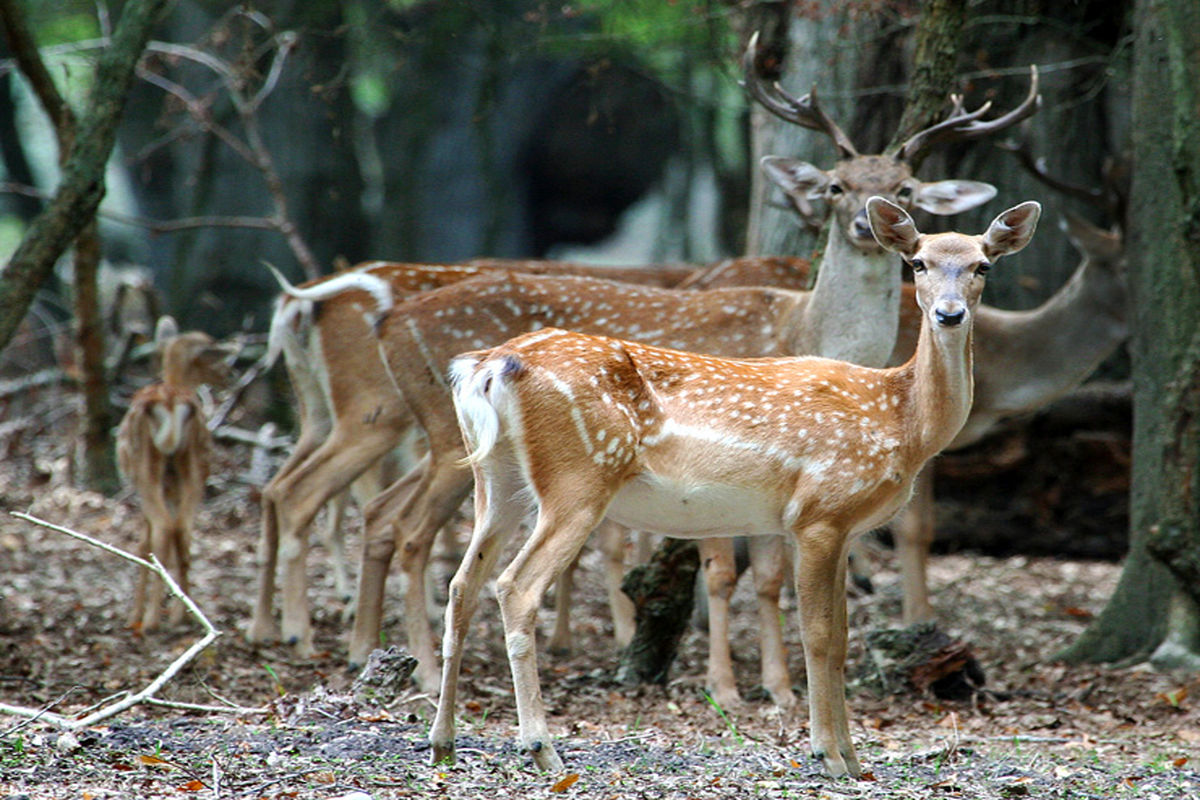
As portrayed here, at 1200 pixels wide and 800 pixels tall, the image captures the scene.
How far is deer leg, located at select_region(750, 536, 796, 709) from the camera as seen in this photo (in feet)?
19.3

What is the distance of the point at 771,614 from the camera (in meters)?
6.05

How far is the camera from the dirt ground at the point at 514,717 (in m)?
4.10

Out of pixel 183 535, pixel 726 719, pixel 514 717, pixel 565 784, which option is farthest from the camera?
pixel 183 535

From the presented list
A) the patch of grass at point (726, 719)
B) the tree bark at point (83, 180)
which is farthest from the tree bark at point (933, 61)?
the tree bark at point (83, 180)

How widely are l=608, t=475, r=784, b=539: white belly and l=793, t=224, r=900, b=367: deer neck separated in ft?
6.34

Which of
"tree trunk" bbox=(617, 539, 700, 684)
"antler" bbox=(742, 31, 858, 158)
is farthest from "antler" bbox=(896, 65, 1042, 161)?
"tree trunk" bbox=(617, 539, 700, 684)

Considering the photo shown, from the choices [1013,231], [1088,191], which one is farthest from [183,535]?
[1088,191]

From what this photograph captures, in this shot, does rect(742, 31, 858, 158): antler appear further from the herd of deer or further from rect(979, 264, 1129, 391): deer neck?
rect(979, 264, 1129, 391): deer neck

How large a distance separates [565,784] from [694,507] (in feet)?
3.32

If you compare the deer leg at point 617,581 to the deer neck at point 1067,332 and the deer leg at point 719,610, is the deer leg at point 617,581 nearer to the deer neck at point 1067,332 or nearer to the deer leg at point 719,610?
the deer leg at point 719,610

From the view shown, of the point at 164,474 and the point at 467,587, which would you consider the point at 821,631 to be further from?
the point at 164,474

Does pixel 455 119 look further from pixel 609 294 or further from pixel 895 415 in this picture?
pixel 895 415

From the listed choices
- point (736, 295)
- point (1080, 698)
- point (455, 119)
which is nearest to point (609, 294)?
point (736, 295)

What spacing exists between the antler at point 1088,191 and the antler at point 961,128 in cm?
169
